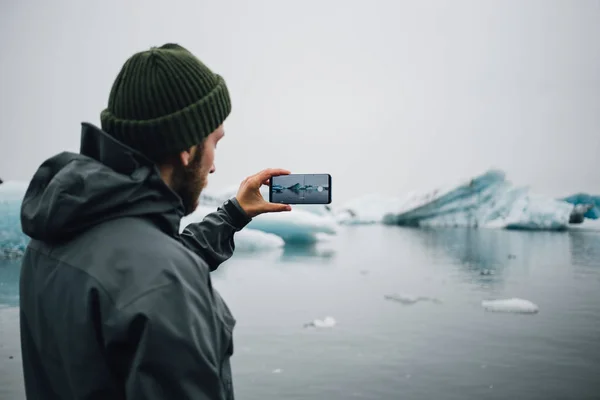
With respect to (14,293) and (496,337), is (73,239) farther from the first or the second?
(14,293)

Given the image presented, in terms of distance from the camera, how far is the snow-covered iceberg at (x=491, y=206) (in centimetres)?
978

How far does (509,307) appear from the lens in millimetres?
6234

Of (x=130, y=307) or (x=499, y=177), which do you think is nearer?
(x=130, y=307)

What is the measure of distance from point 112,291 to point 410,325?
18.3 ft

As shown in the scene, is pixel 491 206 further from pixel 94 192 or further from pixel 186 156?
pixel 94 192

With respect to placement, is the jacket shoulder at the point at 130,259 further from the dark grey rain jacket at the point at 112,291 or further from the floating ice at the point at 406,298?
the floating ice at the point at 406,298

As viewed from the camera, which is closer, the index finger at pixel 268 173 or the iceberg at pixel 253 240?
the index finger at pixel 268 173

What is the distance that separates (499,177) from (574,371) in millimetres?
5495

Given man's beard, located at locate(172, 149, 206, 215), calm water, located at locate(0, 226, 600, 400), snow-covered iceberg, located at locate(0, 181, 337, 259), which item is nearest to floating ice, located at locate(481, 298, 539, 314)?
calm water, located at locate(0, 226, 600, 400)

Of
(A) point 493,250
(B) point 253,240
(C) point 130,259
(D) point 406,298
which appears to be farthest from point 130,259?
(A) point 493,250

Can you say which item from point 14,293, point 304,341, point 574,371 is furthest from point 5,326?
point 574,371

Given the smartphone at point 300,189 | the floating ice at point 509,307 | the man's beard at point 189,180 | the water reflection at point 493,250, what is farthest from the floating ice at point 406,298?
the man's beard at point 189,180

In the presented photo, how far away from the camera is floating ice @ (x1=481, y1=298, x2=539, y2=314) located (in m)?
6.23

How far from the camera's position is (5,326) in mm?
5301
